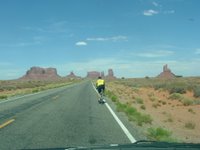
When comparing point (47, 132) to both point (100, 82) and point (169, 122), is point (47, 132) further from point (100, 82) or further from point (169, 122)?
point (100, 82)

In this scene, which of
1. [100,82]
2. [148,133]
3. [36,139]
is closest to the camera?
[36,139]

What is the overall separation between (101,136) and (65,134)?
113 centimetres

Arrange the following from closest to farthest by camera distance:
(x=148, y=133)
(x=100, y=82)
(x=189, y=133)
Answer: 1. (x=148, y=133)
2. (x=189, y=133)
3. (x=100, y=82)

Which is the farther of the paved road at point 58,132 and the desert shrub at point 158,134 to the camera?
the desert shrub at point 158,134

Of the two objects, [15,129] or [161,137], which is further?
[15,129]

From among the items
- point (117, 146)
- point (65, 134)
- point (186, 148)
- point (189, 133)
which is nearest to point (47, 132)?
point (65, 134)

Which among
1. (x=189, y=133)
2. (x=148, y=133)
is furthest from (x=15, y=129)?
(x=189, y=133)

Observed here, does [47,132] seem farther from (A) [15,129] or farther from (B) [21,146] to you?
(B) [21,146]

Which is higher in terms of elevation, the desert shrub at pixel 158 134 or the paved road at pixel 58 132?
the paved road at pixel 58 132

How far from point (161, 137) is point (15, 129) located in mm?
4691

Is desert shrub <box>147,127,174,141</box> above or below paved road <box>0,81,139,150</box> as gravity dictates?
below

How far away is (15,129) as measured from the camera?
13148 millimetres

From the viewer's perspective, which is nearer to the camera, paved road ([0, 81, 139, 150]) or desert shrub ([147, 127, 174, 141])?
paved road ([0, 81, 139, 150])

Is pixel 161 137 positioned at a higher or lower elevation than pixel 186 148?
lower
